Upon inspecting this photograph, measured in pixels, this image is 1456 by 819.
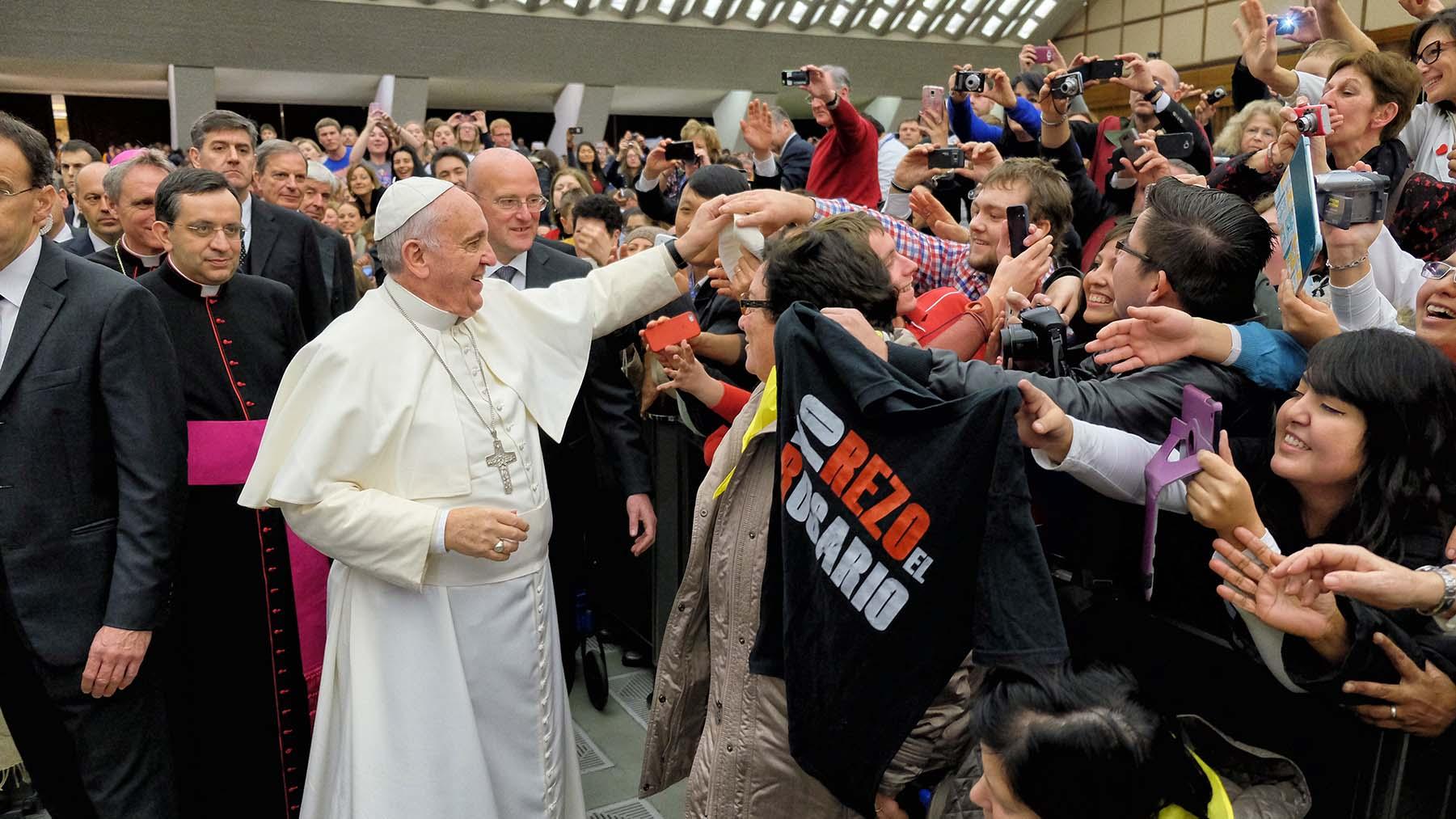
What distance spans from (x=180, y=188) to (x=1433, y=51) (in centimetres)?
398

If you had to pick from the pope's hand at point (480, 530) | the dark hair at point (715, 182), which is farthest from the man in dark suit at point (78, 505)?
the dark hair at point (715, 182)

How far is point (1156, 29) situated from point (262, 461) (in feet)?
80.7

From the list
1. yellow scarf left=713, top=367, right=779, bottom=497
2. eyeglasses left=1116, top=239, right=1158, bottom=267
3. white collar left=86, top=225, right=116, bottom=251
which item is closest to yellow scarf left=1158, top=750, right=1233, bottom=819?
yellow scarf left=713, top=367, right=779, bottom=497

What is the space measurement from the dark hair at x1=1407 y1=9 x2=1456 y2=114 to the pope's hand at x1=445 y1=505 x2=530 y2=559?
3240mm

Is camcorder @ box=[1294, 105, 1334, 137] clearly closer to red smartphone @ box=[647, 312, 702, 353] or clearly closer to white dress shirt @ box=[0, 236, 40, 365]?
red smartphone @ box=[647, 312, 702, 353]

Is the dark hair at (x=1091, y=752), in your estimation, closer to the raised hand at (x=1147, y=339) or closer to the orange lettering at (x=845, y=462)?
the orange lettering at (x=845, y=462)

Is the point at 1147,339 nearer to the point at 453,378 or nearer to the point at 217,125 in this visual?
the point at 453,378

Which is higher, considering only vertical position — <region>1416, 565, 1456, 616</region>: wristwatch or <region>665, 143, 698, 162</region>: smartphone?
<region>1416, 565, 1456, 616</region>: wristwatch

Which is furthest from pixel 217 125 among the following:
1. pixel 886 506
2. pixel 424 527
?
pixel 886 506

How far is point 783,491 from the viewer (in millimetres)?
1962

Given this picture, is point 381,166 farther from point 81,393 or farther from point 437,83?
point 437,83

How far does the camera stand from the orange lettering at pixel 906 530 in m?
1.70

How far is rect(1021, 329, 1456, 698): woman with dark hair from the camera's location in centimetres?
161

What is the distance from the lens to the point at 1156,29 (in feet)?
74.9
